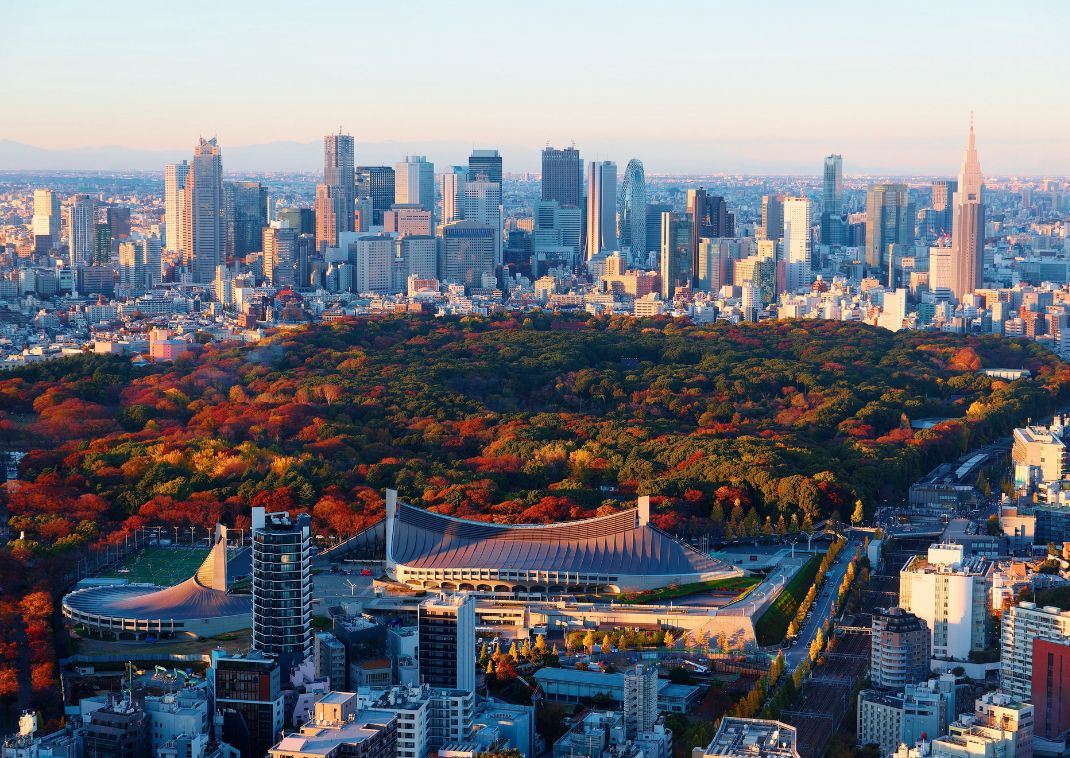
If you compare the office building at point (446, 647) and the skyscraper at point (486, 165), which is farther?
the skyscraper at point (486, 165)

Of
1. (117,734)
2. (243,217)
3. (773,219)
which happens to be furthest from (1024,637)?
(773,219)

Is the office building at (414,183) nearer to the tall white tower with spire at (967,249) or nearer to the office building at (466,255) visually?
the office building at (466,255)

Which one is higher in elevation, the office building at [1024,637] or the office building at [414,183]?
the office building at [414,183]

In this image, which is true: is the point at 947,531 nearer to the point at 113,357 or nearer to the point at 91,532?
the point at 91,532

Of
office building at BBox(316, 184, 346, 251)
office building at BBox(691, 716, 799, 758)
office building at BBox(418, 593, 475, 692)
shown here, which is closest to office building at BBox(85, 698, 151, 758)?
office building at BBox(418, 593, 475, 692)

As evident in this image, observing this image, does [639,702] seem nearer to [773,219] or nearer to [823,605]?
[823,605]

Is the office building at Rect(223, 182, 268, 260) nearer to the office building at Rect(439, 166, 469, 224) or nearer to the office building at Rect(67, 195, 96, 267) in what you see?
the office building at Rect(67, 195, 96, 267)

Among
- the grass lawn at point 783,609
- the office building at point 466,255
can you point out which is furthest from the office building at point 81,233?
the grass lawn at point 783,609
